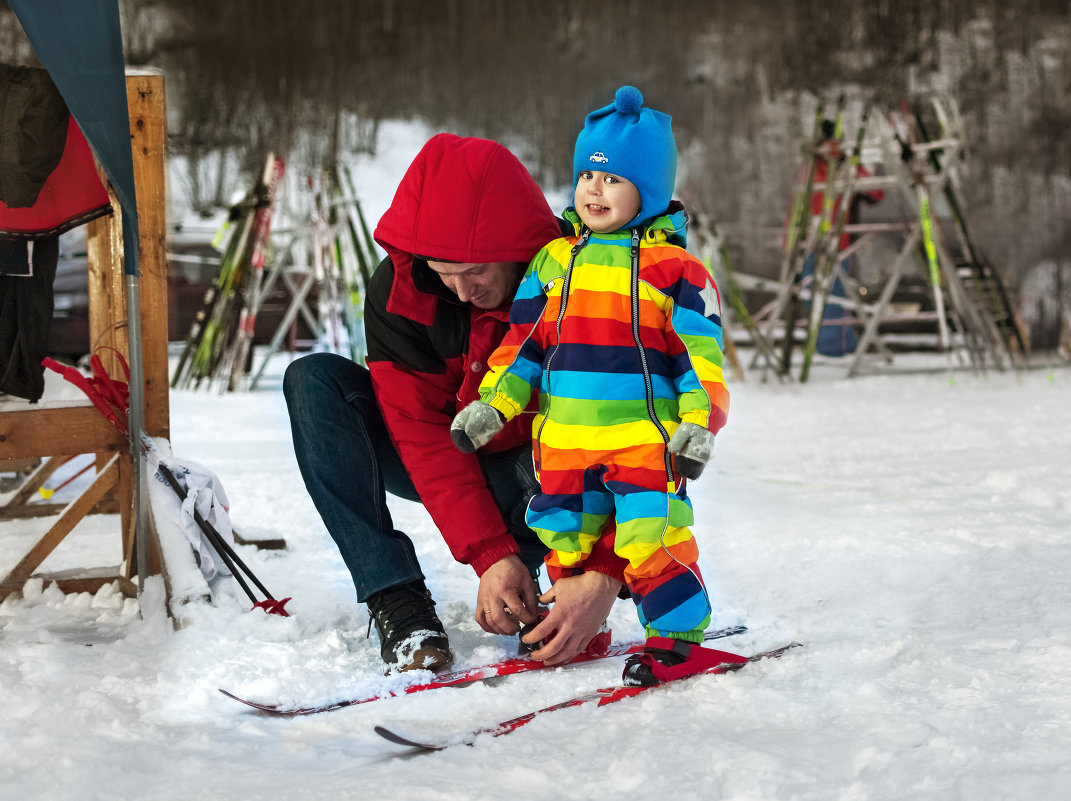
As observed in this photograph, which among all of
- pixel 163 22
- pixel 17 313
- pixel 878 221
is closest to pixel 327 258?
pixel 163 22

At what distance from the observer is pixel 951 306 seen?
18.4 ft

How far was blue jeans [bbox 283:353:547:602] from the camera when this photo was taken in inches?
54.7

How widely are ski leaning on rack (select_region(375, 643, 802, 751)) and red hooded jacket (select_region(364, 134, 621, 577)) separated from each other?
157 mm

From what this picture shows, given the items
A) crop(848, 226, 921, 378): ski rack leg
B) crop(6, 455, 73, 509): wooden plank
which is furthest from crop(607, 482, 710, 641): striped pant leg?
crop(848, 226, 921, 378): ski rack leg

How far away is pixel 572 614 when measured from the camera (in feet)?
4.12

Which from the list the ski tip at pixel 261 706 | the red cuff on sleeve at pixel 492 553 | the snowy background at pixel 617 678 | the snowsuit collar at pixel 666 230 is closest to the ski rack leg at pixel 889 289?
the snowy background at pixel 617 678

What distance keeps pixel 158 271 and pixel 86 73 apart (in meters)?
0.36

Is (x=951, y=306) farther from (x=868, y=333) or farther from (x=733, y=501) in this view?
(x=733, y=501)

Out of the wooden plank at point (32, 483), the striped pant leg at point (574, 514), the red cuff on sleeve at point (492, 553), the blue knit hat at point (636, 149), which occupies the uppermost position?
the blue knit hat at point (636, 149)

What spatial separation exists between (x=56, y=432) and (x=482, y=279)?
704 millimetres

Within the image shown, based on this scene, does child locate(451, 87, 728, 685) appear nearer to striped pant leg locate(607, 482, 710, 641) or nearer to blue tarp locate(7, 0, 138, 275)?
striped pant leg locate(607, 482, 710, 641)

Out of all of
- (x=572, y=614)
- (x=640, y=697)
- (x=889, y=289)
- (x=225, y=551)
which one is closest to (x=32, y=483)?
(x=225, y=551)

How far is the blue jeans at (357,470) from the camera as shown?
139 cm

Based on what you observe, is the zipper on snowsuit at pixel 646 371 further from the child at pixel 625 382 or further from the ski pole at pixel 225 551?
the ski pole at pixel 225 551
